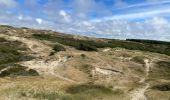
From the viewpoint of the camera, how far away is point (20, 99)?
28.5 m

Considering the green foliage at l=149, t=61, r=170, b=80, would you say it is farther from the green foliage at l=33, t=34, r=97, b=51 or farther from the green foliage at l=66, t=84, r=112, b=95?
the green foliage at l=66, t=84, r=112, b=95

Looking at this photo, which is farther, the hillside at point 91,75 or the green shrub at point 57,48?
the green shrub at point 57,48

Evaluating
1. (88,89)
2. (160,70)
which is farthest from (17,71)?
(160,70)

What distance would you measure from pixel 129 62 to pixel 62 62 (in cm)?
1457

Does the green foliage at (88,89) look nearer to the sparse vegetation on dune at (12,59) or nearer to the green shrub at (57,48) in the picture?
the sparse vegetation on dune at (12,59)

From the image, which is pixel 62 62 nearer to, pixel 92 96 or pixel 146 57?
pixel 146 57

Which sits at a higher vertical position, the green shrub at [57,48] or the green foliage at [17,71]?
the green shrub at [57,48]

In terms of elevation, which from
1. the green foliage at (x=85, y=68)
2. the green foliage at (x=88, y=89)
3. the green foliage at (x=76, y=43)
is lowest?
the green foliage at (x=85, y=68)

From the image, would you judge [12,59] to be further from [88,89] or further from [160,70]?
[88,89]

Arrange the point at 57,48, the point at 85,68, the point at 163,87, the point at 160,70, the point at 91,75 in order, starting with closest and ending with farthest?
the point at 163,87 → the point at 91,75 → the point at 85,68 → the point at 160,70 → the point at 57,48

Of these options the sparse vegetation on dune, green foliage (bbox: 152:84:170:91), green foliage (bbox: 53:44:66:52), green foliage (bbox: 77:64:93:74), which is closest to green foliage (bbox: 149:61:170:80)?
green foliage (bbox: 77:64:93:74)

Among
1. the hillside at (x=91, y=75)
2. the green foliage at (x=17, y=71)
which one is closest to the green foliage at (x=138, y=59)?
the hillside at (x=91, y=75)

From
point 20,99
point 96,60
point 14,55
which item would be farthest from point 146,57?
point 20,99

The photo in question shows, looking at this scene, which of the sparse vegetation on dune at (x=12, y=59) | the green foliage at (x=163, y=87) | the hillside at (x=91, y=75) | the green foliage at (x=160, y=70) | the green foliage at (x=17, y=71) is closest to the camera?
the hillside at (x=91, y=75)
